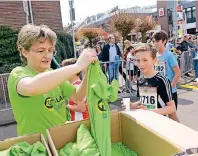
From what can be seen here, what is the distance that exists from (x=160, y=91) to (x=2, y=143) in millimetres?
1611

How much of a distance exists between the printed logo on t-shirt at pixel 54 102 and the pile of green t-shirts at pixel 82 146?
30cm

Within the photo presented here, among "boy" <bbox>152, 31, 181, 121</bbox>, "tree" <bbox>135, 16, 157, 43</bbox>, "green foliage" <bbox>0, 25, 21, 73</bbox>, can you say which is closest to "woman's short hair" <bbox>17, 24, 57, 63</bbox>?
"boy" <bbox>152, 31, 181, 121</bbox>

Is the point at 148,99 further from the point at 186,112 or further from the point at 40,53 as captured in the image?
the point at 186,112

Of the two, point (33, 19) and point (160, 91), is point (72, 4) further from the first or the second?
point (160, 91)

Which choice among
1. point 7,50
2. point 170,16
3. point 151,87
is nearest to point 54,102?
point 151,87

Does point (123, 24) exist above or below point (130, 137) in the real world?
above

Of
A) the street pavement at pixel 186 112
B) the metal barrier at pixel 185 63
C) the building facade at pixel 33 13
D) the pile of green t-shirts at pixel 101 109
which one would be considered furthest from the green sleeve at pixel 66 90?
the building facade at pixel 33 13

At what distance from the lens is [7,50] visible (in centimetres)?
887

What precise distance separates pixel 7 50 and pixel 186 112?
6242mm

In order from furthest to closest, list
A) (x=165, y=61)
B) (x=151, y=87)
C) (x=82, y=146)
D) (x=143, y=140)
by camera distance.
A: (x=165, y=61) → (x=151, y=87) → (x=143, y=140) → (x=82, y=146)

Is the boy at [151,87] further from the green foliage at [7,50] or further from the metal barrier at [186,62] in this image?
the green foliage at [7,50]

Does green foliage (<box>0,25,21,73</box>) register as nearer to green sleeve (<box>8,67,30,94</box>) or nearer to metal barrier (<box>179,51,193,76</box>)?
metal barrier (<box>179,51,193,76</box>)

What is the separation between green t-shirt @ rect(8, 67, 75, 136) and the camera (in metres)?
1.48

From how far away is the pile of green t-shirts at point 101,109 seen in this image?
47.3 inches
